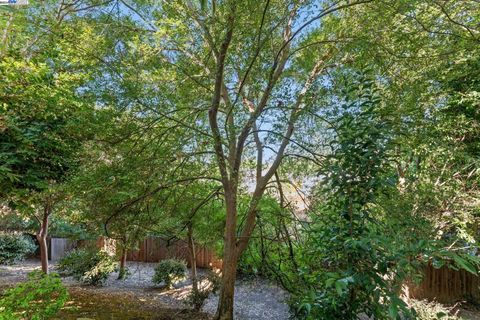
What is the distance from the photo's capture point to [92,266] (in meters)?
8.00

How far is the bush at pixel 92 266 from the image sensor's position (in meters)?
7.93

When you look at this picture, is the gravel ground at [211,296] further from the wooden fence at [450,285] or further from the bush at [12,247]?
the wooden fence at [450,285]

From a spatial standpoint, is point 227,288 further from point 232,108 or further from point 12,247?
point 12,247

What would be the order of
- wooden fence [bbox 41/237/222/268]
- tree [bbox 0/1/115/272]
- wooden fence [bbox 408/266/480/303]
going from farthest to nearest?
wooden fence [bbox 41/237/222/268], wooden fence [bbox 408/266/480/303], tree [bbox 0/1/115/272]

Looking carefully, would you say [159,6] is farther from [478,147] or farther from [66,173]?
[478,147]

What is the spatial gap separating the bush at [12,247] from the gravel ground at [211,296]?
157 cm

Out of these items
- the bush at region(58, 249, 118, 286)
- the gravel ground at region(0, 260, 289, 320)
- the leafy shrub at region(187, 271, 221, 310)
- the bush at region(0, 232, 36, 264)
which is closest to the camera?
the leafy shrub at region(187, 271, 221, 310)

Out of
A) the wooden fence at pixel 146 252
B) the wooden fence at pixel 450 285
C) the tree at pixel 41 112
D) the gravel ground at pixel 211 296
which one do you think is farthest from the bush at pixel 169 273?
the wooden fence at pixel 450 285

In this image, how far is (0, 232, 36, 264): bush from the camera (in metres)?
10.9

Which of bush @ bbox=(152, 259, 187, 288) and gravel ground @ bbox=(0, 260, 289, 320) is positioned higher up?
bush @ bbox=(152, 259, 187, 288)

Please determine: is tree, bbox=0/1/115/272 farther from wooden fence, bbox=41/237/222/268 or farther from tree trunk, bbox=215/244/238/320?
wooden fence, bbox=41/237/222/268

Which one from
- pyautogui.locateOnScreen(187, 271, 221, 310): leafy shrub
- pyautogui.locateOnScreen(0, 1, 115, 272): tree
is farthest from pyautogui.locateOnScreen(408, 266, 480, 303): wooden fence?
pyautogui.locateOnScreen(0, 1, 115, 272): tree

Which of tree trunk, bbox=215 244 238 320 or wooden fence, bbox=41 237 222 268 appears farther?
wooden fence, bbox=41 237 222 268

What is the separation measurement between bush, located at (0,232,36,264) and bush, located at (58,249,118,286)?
4.41 meters
